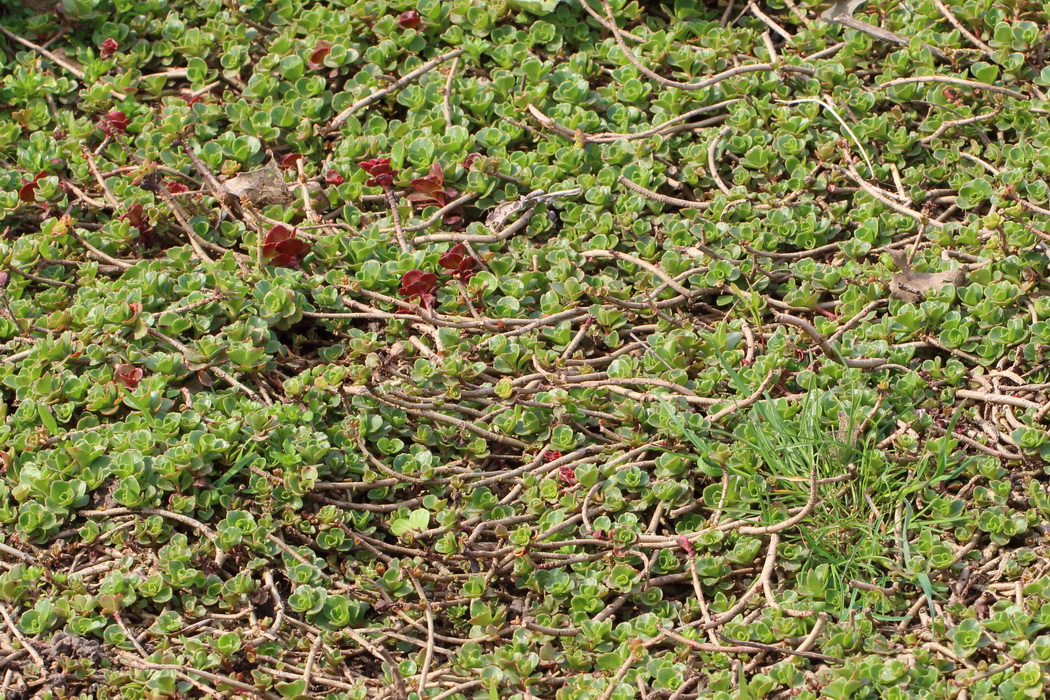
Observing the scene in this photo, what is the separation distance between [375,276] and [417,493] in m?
0.64

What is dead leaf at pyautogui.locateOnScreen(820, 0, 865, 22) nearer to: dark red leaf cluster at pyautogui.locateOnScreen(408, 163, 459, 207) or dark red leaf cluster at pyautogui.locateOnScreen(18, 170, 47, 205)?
dark red leaf cluster at pyautogui.locateOnScreen(408, 163, 459, 207)

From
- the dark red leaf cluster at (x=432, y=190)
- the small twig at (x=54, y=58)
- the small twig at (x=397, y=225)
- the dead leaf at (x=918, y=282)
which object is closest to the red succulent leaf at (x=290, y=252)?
the small twig at (x=397, y=225)

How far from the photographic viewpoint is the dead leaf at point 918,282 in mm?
3023

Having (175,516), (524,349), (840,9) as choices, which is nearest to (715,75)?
(840,9)

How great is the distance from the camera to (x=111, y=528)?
2.63 meters

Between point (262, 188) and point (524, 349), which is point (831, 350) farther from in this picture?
point (262, 188)

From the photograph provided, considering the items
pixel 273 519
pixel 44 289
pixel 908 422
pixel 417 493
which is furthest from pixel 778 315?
pixel 44 289

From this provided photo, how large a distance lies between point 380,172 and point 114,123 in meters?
0.85

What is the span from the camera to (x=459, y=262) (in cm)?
314

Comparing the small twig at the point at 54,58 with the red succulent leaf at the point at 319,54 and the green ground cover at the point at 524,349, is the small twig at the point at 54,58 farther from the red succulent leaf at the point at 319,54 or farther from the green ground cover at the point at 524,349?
the red succulent leaf at the point at 319,54

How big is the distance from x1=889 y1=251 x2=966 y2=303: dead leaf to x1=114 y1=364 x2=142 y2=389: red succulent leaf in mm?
1952

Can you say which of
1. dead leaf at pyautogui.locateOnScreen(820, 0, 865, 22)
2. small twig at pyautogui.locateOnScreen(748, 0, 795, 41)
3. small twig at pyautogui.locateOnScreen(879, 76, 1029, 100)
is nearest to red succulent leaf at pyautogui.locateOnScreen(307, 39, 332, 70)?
small twig at pyautogui.locateOnScreen(748, 0, 795, 41)

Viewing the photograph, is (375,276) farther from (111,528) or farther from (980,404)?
(980,404)

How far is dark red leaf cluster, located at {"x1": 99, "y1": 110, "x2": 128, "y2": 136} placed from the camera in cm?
346
